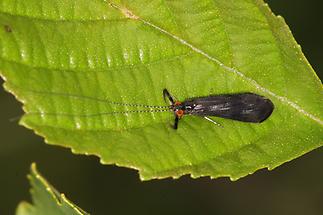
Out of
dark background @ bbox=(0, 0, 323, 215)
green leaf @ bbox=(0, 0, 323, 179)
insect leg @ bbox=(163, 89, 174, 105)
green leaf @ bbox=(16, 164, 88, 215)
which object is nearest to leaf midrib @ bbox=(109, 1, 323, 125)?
green leaf @ bbox=(0, 0, 323, 179)

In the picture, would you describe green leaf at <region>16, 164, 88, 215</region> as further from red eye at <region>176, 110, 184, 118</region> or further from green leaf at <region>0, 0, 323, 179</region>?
red eye at <region>176, 110, 184, 118</region>

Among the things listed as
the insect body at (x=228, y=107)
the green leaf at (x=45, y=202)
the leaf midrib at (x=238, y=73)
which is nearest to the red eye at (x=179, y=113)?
the insect body at (x=228, y=107)

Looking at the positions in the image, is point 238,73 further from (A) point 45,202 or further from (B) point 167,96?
(A) point 45,202

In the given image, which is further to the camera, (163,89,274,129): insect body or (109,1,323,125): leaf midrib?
(163,89,274,129): insect body

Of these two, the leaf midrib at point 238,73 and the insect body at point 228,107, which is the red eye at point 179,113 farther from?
the leaf midrib at point 238,73

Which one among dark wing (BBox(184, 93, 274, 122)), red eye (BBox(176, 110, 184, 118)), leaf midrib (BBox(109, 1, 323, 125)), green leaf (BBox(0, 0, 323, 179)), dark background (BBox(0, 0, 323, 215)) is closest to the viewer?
green leaf (BBox(0, 0, 323, 179))

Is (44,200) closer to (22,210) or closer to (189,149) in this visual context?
(22,210)

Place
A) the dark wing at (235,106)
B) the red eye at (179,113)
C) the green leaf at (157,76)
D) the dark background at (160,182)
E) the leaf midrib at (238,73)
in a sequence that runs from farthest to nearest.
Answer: the dark background at (160,182) → the dark wing at (235,106) → the red eye at (179,113) → the leaf midrib at (238,73) → the green leaf at (157,76)
